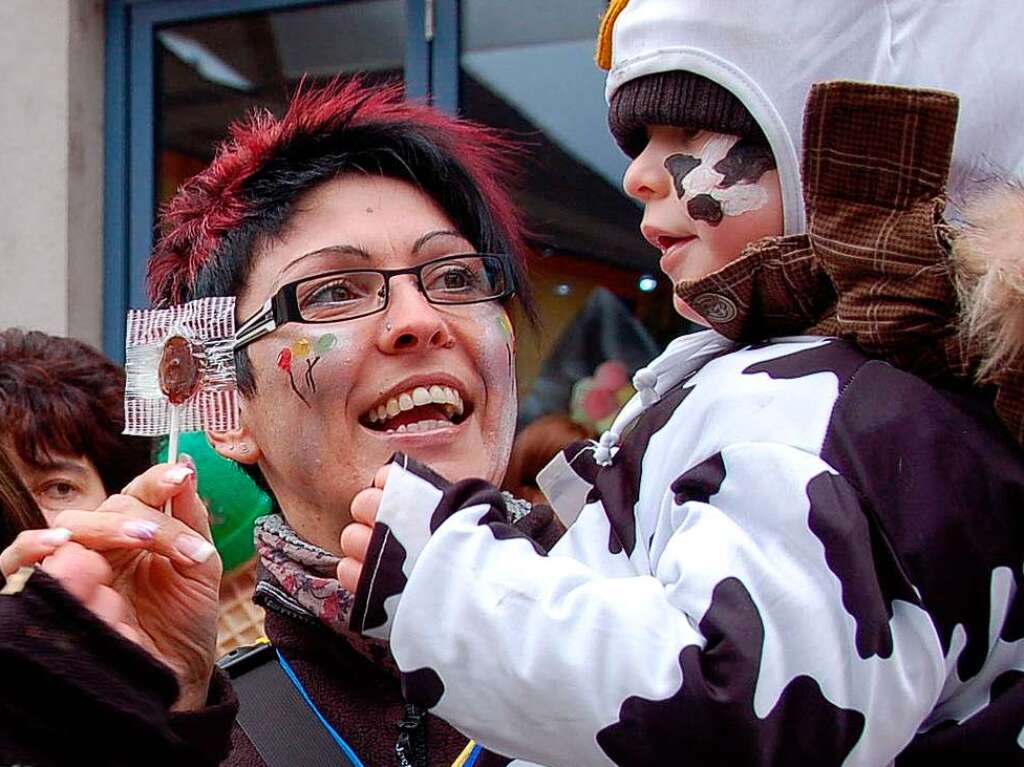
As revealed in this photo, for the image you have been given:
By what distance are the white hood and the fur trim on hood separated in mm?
104

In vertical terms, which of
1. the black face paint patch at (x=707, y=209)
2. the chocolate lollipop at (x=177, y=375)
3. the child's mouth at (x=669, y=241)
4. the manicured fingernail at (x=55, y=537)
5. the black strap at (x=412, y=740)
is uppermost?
the black face paint patch at (x=707, y=209)

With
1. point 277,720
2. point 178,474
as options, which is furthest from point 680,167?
A: point 277,720

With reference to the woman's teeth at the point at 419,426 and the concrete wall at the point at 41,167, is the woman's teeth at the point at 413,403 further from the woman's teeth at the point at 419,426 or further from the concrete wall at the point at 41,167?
the concrete wall at the point at 41,167

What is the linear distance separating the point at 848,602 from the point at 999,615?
0.16 meters

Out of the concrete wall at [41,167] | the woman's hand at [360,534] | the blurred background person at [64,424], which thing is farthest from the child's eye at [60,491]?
the concrete wall at [41,167]

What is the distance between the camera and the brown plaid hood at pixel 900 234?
1133 mm

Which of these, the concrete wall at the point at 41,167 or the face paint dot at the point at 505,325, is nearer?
the face paint dot at the point at 505,325

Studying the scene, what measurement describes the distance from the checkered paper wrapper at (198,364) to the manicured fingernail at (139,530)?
21cm

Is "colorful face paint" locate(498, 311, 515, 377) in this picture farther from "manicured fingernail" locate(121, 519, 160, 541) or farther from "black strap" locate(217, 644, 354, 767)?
"manicured fingernail" locate(121, 519, 160, 541)

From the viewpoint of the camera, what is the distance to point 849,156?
1171mm

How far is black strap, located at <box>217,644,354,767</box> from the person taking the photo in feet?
5.18

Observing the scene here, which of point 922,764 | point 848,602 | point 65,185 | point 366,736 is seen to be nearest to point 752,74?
point 848,602

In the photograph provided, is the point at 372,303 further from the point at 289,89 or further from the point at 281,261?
the point at 289,89

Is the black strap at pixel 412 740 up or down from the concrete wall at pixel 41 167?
down
